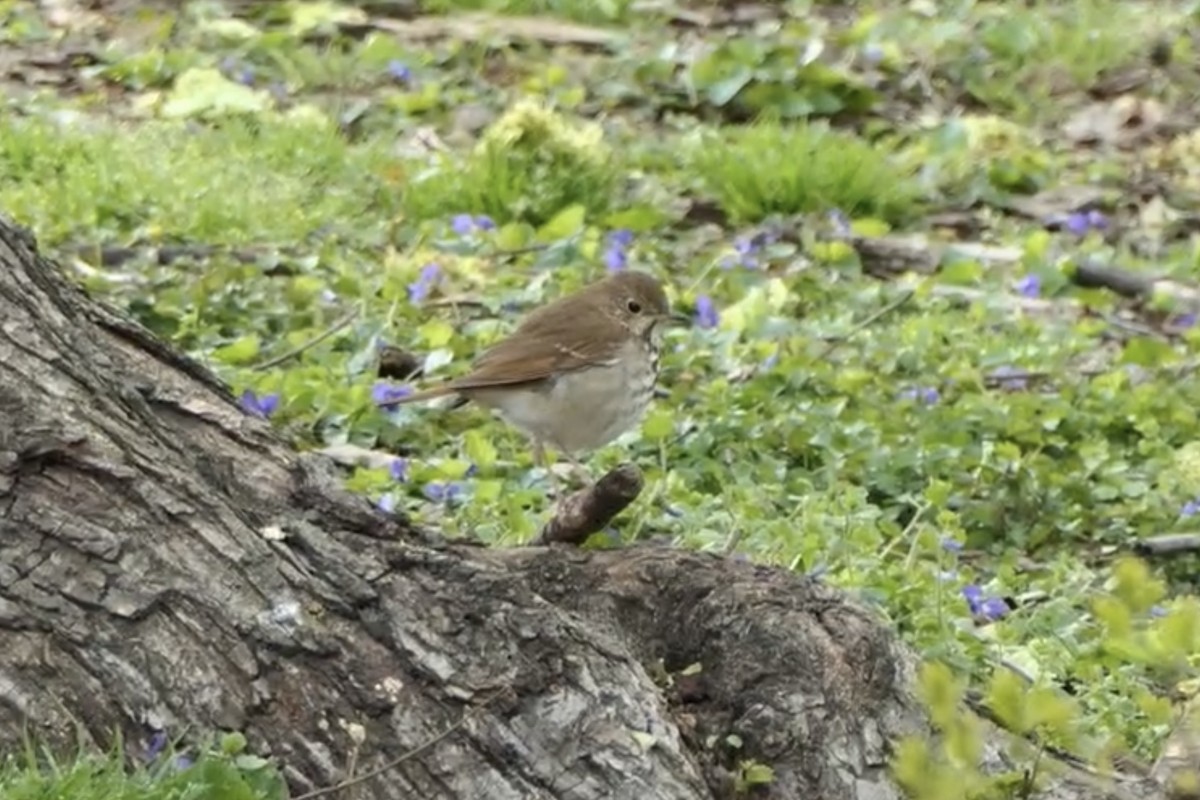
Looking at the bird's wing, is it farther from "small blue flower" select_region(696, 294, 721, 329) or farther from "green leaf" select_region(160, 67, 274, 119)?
"green leaf" select_region(160, 67, 274, 119)

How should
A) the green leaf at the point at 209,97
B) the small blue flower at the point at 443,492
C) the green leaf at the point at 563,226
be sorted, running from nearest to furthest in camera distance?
the small blue flower at the point at 443,492 → the green leaf at the point at 563,226 → the green leaf at the point at 209,97

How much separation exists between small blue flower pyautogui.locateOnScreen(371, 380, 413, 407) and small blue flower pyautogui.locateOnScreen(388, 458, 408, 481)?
28 centimetres

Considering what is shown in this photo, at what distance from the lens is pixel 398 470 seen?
6062 mm

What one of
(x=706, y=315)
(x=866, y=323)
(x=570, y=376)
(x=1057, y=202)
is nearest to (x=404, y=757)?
(x=570, y=376)

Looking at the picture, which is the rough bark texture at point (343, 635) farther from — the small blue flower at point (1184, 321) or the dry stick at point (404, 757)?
the small blue flower at point (1184, 321)

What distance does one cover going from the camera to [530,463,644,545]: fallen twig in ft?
13.2

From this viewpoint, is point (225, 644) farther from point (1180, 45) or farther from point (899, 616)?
point (1180, 45)

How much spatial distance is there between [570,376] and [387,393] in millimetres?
530

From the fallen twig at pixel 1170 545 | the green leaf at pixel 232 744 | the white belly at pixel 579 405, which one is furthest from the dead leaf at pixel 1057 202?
the green leaf at pixel 232 744

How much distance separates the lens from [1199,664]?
478cm

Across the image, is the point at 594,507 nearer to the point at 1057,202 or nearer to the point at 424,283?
the point at 424,283

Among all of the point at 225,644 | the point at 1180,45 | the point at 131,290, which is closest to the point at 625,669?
the point at 225,644

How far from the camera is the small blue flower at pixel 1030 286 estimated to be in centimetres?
823

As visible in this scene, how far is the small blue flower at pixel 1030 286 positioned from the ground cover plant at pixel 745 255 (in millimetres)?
45
